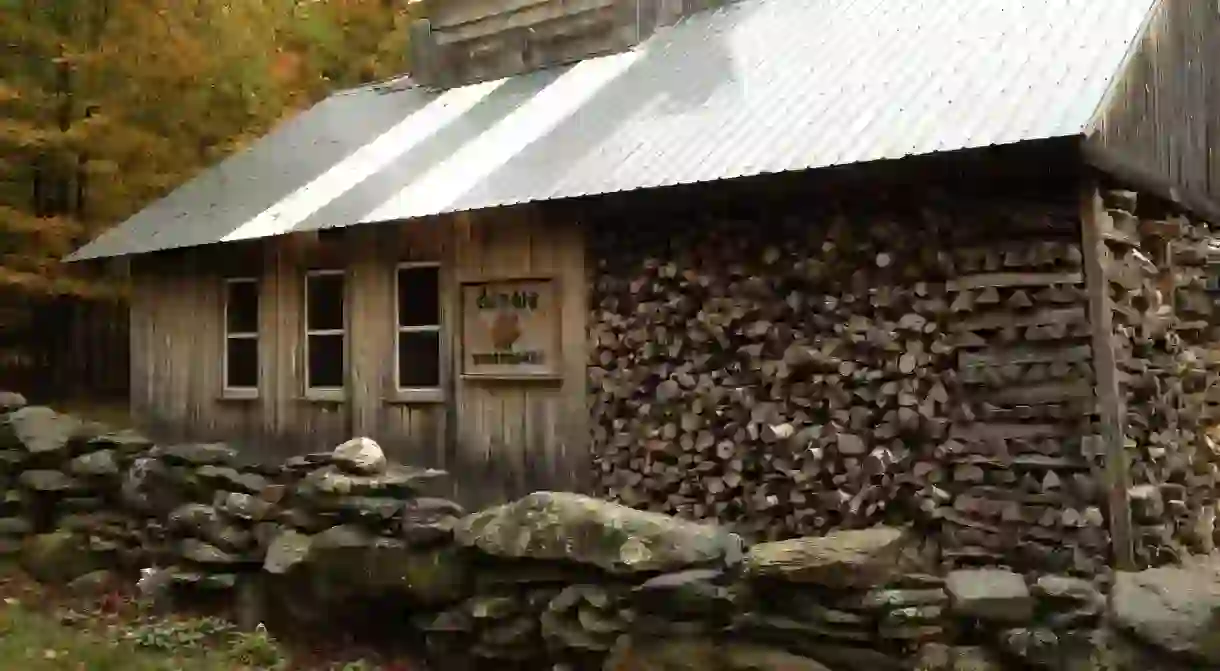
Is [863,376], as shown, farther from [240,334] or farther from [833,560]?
[240,334]

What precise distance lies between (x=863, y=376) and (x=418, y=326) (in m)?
4.05

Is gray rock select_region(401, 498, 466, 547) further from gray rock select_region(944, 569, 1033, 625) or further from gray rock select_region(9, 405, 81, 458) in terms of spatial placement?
gray rock select_region(9, 405, 81, 458)

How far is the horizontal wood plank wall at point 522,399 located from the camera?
8.55 m

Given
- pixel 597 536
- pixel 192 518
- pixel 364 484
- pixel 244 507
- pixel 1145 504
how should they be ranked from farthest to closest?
pixel 192 518 → pixel 244 507 → pixel 364 484 → pixel 597 536 → pixel 1145 504

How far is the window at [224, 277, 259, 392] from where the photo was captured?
10.9 metres

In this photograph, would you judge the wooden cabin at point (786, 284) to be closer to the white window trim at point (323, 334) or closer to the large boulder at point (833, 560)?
the white window trim at point (323, 334)

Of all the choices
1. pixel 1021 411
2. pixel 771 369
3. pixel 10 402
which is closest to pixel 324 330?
pixel 10 402

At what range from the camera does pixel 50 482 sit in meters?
10.4

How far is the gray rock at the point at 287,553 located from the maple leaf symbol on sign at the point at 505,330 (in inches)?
81.4

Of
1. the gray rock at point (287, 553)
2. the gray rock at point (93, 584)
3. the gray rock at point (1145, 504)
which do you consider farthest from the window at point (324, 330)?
the gray rock at point (1145, 504)

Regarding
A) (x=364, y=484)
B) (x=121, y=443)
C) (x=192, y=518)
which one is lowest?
(x=192, y=518)

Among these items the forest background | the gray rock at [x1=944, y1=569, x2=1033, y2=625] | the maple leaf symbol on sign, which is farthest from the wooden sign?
the forest background

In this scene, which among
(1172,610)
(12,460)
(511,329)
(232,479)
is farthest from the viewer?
(12,460)

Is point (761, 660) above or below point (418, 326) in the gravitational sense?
below
